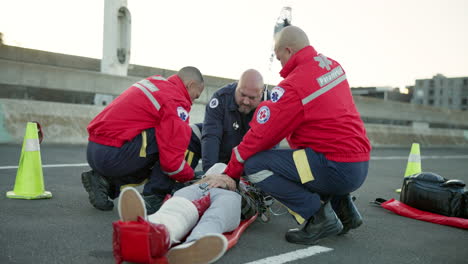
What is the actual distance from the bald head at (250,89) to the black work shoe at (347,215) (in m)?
1.47

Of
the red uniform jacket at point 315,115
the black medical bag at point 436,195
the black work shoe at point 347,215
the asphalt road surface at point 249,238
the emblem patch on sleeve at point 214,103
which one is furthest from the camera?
the emblem patch on sleeve at point 214,103

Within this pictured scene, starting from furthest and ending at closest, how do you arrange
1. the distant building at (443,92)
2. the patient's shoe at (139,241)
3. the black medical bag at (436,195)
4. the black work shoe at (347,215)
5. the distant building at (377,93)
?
the distant building at (443,92) → the distant building at (377,93) → the black medical bag at (436,195) → the black work shoe at (347,215) → the patient's shoe at (139,241)

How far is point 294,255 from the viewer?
2.94 meters

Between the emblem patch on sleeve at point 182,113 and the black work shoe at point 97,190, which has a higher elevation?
the emblem patch on sleeve at point 182,113

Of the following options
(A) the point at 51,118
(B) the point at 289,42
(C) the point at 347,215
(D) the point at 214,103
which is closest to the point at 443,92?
(A) the point at 51,118

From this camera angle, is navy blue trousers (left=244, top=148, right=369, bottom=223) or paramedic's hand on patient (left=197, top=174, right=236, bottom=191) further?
paramedic's hand on patient (left=197, top=174, right=236, bottom=191)

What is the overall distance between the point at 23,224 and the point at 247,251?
154cm

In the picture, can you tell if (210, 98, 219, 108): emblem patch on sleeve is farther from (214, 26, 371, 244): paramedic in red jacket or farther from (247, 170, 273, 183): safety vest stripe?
(247, 170, 273, 183): safety vest stripe

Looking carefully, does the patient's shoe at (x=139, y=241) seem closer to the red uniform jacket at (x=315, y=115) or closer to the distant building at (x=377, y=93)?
the red uniform jacket at (x=315, y=115)

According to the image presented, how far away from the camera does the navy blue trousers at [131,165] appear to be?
3885 mm

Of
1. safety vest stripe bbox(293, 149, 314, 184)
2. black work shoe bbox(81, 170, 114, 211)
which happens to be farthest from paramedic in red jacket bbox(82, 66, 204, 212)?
safety vest stripe bbox(293, 149, 314, 184)

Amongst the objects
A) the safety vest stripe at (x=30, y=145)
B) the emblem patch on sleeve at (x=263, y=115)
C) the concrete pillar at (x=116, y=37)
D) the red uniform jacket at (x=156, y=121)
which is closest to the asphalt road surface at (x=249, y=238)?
the safety vest stripe at (x=30, y=145)

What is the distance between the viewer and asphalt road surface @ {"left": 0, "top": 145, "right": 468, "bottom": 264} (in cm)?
276

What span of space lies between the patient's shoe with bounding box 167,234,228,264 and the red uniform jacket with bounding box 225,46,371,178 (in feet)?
3.72
